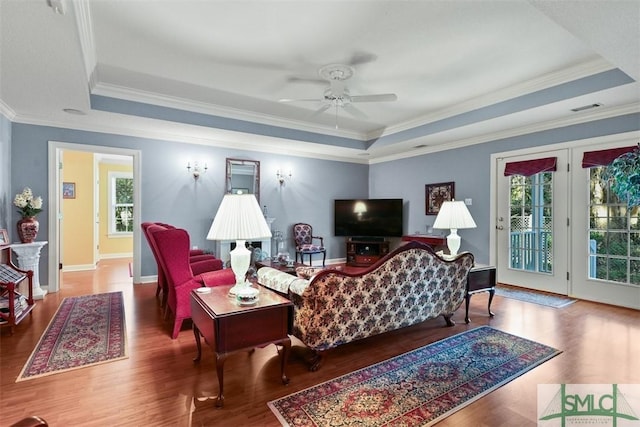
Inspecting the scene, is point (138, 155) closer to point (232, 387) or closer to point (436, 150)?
point (232, 387)

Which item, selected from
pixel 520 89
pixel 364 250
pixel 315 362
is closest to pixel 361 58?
pixel 520 89

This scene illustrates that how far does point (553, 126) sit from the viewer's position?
4598 millimetres

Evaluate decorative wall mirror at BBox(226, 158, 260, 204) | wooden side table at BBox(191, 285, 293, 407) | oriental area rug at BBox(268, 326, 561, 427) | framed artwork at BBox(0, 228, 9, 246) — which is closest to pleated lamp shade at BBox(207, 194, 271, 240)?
wooden side table at BBox(191, 285, 293, 407)

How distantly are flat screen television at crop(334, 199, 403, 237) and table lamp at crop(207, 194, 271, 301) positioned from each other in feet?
16.3

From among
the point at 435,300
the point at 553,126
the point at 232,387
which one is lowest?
the point at 232,387

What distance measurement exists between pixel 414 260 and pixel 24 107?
4941 mm

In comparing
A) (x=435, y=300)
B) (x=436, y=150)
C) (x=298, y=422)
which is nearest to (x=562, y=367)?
(x=435, y=300)

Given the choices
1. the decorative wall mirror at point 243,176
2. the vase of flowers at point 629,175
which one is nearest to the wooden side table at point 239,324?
the vase of flowers at point 629,175

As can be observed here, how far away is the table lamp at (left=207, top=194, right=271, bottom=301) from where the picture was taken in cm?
212

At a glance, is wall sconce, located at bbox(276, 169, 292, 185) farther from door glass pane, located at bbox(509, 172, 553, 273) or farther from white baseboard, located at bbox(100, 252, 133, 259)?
white baseboard, located at bbox(100, 252, 133, 259)

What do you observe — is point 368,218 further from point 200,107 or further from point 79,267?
point 79,267

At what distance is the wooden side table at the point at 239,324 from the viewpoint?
1.95m

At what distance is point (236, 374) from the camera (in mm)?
2344

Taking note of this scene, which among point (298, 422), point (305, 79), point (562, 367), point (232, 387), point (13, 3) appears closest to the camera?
point (298, 422)
